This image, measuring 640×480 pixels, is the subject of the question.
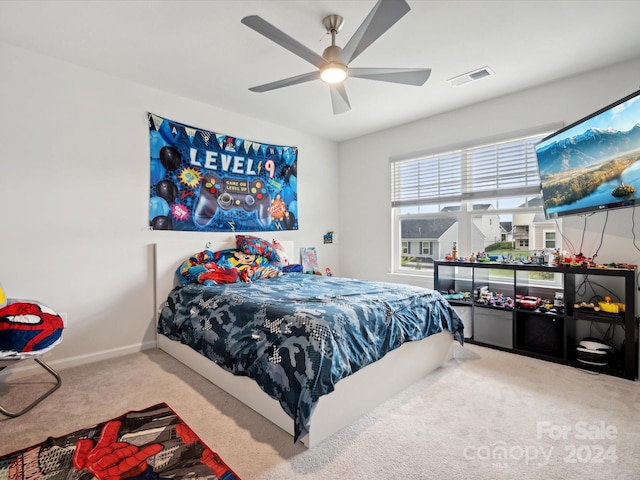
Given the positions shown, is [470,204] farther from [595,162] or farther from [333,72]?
[333,72]

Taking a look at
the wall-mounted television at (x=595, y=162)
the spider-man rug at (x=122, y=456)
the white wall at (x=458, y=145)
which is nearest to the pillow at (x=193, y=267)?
the spider-man rug at (x=122, y=456)

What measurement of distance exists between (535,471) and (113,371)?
292 centimetres

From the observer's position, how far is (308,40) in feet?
7.95

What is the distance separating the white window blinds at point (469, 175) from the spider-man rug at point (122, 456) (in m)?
3.55

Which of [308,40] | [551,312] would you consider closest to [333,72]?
[308,40]

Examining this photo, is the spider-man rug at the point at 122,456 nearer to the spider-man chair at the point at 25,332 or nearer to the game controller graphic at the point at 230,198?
the spider-man chair at the point at 25,332

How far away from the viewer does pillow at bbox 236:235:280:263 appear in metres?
3.65

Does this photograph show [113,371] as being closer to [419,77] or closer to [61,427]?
[61,427]

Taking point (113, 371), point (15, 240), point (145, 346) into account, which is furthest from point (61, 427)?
point (15, 240)

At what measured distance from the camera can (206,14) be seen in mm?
2139

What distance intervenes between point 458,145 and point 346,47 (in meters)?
2.36

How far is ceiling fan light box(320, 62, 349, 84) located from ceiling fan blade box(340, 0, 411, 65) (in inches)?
2.4

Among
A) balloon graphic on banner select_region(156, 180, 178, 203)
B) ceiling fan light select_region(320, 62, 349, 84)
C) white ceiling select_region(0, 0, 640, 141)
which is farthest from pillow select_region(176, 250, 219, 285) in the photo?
ceiling fan light select_region(320, 62, 349, 84)

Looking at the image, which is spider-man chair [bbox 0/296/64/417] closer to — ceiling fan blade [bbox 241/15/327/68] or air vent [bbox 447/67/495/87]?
ceiling fan blade [bbox 241/15/327/68]
